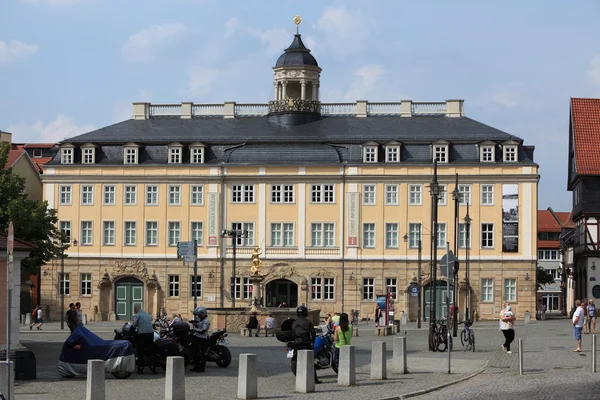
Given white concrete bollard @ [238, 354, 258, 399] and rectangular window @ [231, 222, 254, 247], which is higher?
rectangular window @ [231, 222, 254, 247]

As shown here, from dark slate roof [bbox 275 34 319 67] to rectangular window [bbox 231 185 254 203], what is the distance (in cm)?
1212

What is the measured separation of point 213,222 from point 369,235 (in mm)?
9785

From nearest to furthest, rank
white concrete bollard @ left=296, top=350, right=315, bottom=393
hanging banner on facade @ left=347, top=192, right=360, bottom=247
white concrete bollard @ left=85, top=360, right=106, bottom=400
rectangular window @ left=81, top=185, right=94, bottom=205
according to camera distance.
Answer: white concrete bollard @ left=85, top=360, right=106, bottom=400 < white concrete bollard @ left=296, top=350, right=315, bottom=393 < hanging banner on facade @ left=347, top=192, right=360, bottom=247 < rectangular window @ left=81, top=185, right=94, bottom=205

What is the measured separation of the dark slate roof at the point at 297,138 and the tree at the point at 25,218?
2251 centimetres

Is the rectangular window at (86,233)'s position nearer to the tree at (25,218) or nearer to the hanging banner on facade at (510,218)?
the tree at (25,218)

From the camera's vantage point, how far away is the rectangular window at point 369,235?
277ft

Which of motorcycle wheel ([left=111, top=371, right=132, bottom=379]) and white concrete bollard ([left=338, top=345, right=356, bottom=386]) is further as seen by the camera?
motorcycle wheel ([left=111, top=371, right=132, bottom=379])

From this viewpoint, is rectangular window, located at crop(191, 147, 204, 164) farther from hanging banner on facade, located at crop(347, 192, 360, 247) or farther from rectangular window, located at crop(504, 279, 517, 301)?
rectangular window, located at crop(504, 279, 517, 301)

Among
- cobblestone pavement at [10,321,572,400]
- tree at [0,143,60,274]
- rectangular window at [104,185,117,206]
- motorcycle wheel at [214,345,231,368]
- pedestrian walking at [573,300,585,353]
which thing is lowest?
cobblestone pavement at [10,321,572,400]

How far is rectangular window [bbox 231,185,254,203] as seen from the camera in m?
85.9

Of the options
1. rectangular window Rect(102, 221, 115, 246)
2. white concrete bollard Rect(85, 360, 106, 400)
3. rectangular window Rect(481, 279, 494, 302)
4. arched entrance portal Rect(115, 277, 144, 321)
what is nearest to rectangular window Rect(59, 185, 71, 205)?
rectangular window Rect(102, 221, 115, 246)

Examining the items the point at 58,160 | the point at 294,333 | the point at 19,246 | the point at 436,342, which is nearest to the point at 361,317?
the point at 58,160

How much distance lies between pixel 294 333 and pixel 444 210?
55663 mm

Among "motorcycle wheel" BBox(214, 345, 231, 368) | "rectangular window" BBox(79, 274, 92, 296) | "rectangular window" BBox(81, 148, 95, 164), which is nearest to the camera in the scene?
"motorcycle wheel" BBox(214, 345, 231, 368)
